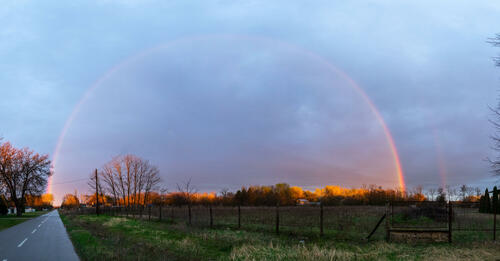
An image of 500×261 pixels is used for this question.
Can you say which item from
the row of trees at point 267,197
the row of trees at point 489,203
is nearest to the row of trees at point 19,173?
the row of trees at point 267,197

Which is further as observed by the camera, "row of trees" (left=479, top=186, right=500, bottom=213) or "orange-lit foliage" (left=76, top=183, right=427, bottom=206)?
"orange-lit foliage" (left=76, top=183, right=427, bottom=206)

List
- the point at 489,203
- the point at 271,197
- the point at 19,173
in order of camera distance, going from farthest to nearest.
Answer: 1. the point at 271,197
2. the point at 19,173
3. the point at 489,203

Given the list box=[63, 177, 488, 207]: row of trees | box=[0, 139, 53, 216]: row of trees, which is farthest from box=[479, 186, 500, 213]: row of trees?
box=[0, 139, 53, 216]: row of trees

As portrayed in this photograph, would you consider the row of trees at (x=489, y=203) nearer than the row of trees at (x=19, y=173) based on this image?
Yes

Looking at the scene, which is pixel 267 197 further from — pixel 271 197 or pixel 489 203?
pixel 489 203

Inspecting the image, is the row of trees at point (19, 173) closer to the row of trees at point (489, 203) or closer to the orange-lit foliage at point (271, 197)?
the orange-lit foliage at point (271, 197)

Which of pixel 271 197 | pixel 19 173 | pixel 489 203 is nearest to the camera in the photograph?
pixel 489 203

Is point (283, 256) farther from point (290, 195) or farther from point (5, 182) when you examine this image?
point (290, 195)

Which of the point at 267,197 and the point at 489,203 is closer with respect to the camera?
the point at 489,203

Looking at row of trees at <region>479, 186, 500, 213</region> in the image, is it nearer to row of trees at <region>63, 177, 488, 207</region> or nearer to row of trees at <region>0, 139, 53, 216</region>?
row of trees at <region>63, 177, 488, 207</region>

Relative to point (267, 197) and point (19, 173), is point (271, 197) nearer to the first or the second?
point (267, 197)

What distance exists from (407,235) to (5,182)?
2499 inches

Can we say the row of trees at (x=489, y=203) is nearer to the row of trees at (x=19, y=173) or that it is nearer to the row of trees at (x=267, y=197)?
the row of trees at (x=267, y=197)

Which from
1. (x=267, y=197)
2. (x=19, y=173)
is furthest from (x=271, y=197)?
(x=19, y=173)
